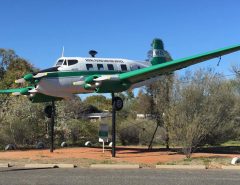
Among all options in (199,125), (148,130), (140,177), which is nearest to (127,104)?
(148,130)

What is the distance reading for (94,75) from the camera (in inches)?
899

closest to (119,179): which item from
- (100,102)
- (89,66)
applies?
(89,66)

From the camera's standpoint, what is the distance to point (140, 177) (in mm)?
12500

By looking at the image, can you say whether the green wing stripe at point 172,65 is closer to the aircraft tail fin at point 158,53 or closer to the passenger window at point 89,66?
the passenger window at point 89,66

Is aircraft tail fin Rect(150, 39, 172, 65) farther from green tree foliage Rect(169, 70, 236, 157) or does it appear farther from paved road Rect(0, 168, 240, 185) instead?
paved road Rect(0, 168, 240, 185)

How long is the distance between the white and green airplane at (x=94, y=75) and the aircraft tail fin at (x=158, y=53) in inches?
94.4

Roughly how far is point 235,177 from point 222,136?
1429 centimetres

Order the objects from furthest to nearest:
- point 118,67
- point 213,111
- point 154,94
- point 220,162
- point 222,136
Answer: point 154,94 → point 222,136 → point 118,67 → point 213,111 → point 220,162

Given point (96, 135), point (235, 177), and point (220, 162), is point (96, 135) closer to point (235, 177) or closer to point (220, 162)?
point (220, 162)

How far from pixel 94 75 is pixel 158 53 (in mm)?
5995

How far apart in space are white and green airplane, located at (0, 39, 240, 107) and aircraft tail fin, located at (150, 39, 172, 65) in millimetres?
2398

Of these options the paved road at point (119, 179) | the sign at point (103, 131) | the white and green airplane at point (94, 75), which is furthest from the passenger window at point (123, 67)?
the paved road at point (119, 179)

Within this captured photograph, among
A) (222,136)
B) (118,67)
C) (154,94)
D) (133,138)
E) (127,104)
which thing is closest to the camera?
(118,67)

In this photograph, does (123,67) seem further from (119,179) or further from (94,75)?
(119,179)
